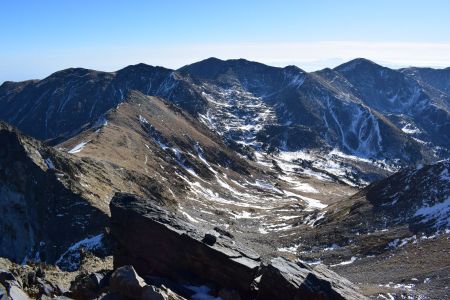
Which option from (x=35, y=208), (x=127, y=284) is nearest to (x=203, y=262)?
(x=127, y=284)

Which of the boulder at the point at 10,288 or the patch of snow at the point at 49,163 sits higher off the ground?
the boulder at the point at 10,288

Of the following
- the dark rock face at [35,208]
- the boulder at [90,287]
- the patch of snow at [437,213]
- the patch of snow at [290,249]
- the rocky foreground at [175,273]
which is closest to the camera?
the rocky foreground at [175,273]

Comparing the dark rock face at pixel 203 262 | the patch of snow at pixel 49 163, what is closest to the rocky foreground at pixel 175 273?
the dark rock face at pixel 203 262

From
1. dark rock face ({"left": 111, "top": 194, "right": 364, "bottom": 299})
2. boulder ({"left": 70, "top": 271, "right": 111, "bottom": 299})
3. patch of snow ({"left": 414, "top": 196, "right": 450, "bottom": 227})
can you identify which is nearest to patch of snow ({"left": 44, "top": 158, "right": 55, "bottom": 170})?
dark rock face ({"left": 111, "top": 194, "right": 364, "bottom": 299})

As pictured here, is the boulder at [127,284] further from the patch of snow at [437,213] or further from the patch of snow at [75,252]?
the patch of snow at [437,213]

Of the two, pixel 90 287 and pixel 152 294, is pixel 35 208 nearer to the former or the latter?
pixel 90 287

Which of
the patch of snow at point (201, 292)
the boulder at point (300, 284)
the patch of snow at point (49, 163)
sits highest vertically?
the boulder at point (300, 284)

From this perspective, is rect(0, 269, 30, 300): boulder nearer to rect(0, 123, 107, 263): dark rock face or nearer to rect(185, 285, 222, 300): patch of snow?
rect(185, 285, 222, 300): patch of snow

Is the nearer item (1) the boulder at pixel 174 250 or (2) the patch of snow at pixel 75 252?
(1) the boulder at pixel 174 250
